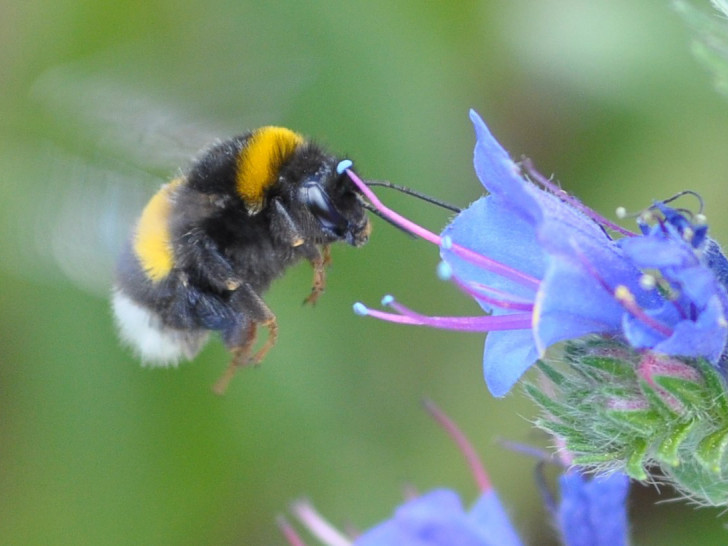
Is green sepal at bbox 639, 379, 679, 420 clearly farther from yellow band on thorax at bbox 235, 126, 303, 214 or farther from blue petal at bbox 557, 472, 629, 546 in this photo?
yellow band on thorax at bbox 235, 126, 303, 214

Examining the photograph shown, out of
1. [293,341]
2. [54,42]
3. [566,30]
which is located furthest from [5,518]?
[566,30]

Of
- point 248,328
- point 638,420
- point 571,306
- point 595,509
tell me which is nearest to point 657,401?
point 638,420

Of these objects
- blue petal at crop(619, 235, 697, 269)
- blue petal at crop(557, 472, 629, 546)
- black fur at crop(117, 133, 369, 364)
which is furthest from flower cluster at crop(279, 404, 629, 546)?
blue petal at crop(619, 235, 697, 269)

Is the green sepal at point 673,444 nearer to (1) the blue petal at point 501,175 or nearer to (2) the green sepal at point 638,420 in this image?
(2) the green sepal at point 638,420

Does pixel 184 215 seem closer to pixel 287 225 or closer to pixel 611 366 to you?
pixel 287 225

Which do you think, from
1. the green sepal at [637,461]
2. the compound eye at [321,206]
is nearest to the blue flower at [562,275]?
the green sepal at [637,461]

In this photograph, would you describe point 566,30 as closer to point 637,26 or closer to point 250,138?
point 637,26
